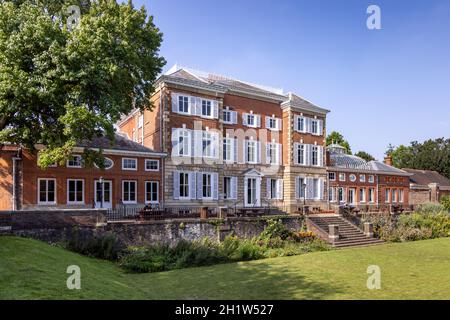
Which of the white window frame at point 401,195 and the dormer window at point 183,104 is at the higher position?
the dormer window at point 183,104

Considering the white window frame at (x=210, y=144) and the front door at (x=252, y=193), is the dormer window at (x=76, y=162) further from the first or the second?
the front door at (x=252, y=193)

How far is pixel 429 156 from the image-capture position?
201 feet

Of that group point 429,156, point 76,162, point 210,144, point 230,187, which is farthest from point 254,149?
point 429,156

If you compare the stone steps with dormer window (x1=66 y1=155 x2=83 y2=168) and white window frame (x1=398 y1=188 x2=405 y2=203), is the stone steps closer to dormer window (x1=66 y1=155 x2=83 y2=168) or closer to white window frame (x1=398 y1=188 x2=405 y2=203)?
dormer window (x1=66 y1=155 x2=83 y2=168)

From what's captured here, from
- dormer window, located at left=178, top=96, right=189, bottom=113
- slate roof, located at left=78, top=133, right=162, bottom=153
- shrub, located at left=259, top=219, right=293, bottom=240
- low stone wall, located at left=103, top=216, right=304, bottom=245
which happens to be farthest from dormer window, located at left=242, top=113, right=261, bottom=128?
shrub, located at left=259, top=219, right=293, bottom=240

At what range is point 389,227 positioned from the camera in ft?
88.5

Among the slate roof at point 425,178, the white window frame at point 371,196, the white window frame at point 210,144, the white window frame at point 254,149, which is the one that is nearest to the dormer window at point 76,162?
the white window frame at point 210,144

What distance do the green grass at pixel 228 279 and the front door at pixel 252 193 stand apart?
43.6 feet

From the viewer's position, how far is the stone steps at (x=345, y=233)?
23.9 m

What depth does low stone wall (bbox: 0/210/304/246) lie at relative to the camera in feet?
54.2

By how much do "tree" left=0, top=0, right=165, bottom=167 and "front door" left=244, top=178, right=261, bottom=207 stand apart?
Result: 48.1ft

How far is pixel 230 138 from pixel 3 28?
59.6ft

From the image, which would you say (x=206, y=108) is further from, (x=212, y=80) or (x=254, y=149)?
(x=254, y=149)

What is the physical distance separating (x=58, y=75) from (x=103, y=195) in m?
9.91
